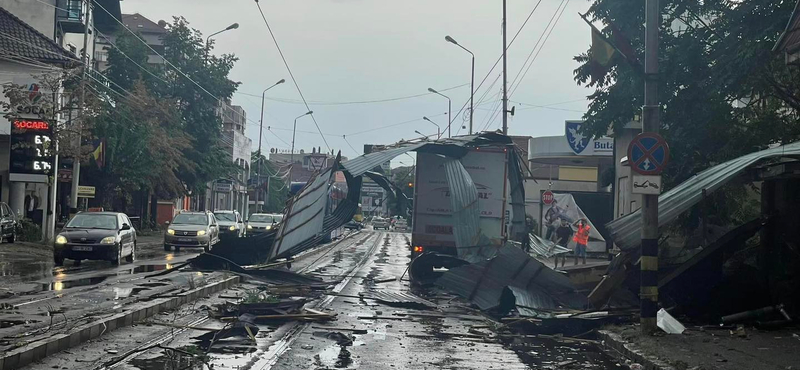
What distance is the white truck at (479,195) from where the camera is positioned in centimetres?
2273

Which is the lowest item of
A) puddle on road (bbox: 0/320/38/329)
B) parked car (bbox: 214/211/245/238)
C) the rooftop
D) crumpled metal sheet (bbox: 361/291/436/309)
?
crumpled metal sheet (bbox: 361/291/436/309)

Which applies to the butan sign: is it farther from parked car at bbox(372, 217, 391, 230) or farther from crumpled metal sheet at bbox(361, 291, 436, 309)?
parked car at bbox(372, 217, 391, 230)

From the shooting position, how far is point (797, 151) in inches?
475

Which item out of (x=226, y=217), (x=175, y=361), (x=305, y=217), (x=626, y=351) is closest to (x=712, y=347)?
(x=626, y=351)

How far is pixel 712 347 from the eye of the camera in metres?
11.5

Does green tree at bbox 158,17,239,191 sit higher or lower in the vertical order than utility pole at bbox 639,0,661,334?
higher

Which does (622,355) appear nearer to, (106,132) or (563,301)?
(563,301)

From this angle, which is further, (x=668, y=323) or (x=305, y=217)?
(x=305, y=217)

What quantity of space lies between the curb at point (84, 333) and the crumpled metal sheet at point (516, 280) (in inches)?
222

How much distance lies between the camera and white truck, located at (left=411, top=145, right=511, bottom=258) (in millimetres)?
22734

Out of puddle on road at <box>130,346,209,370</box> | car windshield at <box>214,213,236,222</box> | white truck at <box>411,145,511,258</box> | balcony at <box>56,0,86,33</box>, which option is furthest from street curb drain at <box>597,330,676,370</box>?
balcony at <box>56,0,86,33</box>

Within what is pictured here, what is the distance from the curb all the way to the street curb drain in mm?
6852

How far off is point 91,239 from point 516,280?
1300 centimetres

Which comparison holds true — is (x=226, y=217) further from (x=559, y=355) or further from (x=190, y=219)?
(x=559, y=355)
